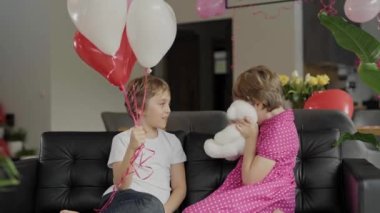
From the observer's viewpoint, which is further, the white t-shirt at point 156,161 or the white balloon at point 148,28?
the white t-shirt at point 156,161

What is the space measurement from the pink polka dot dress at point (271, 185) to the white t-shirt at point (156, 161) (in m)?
0.18

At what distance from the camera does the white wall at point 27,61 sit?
18.9 feet

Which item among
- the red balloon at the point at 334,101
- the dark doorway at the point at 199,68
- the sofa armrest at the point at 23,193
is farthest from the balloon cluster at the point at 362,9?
the dark doorway at the point at 199,68

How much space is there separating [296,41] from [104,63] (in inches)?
156

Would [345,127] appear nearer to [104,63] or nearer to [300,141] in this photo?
[300,141]

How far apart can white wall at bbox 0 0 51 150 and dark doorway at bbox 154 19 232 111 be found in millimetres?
1689

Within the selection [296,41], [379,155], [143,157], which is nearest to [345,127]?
[379,155]

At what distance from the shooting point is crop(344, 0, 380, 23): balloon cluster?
3305 mm

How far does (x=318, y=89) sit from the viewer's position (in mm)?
3461

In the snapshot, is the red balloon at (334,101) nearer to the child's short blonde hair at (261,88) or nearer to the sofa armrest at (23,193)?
the child's short blonde hair at (261,88)

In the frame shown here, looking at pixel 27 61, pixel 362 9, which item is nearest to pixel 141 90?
pixel 362 9

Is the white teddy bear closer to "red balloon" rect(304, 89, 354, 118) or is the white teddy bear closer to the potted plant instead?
the potted plant

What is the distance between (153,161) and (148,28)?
21.7 inches

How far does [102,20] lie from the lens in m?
1.76
